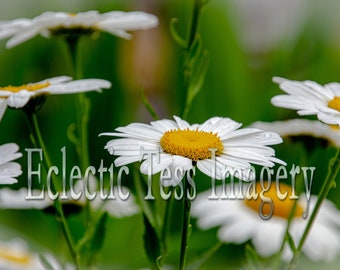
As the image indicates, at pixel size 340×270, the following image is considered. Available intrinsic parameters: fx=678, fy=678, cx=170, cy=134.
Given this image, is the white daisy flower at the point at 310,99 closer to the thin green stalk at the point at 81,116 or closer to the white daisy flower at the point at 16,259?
the thin green stalk at the point at 81,116

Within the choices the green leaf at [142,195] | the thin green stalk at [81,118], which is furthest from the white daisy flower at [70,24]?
the green leaf at [142,195]

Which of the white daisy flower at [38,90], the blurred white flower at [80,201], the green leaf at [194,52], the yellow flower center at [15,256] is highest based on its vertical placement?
the green leaf at [194,52]

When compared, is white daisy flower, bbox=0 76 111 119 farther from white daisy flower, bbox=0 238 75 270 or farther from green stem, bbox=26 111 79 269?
white daisy flower, bbox=0 238 75 270

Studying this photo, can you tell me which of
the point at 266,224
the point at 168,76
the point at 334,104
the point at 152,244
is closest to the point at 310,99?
the point at 334,104

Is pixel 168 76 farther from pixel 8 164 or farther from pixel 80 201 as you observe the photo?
pixel 8 164

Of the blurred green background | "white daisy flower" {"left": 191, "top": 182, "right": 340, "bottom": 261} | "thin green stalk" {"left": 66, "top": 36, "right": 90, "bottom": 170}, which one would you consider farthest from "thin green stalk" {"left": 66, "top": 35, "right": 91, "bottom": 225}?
the blurred green background

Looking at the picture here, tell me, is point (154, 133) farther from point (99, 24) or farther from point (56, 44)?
point (56, 44)
